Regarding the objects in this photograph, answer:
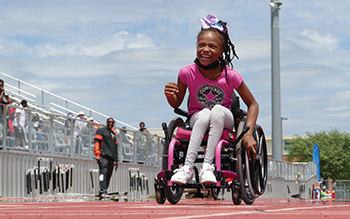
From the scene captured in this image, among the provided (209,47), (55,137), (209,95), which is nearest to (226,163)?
(209,95)

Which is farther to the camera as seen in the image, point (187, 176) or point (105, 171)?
point (105, 171)

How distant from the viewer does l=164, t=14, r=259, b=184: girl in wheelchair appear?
264 inches

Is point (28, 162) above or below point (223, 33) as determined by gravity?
below

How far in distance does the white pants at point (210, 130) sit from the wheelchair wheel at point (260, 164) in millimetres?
671

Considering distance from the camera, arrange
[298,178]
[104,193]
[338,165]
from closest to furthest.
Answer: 1. [104,193]
2. [298,178]
3. [338,165]

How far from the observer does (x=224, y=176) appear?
6.55m

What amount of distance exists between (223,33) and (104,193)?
701 cm

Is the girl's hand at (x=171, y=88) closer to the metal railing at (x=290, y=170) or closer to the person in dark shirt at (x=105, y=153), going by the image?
the person in dark shirt at (x=105, y=153)

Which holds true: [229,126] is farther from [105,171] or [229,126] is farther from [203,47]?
[105,171]

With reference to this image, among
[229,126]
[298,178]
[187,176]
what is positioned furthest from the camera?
[298,178]

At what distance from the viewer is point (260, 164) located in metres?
7.27

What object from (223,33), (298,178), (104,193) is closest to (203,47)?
(223,33)

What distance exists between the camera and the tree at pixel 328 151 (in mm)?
79688

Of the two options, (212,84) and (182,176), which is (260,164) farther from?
(182,176)
